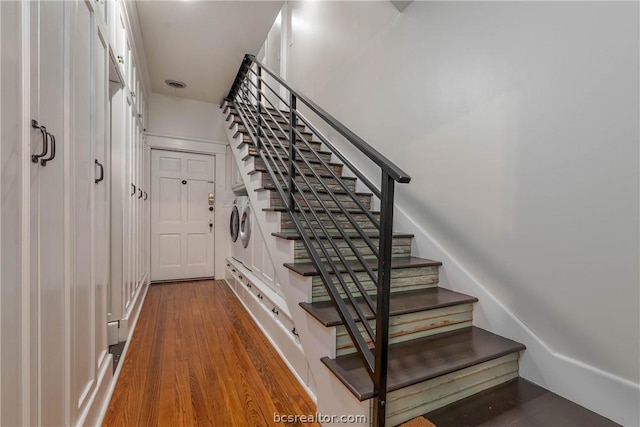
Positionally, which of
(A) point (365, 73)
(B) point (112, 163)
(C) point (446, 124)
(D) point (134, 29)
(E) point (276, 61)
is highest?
(E) point (276, 61)

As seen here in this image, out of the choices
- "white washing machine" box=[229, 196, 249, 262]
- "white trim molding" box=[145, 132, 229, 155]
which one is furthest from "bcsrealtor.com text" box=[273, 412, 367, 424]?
"white trim molding" box=[145, 132, 229, 155]

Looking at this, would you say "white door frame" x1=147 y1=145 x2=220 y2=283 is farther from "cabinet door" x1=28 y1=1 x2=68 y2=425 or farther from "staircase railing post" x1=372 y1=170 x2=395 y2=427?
"staircase railing post" x1=372 y1=170 x2=395 y2=427

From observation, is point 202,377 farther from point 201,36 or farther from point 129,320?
point 201,36

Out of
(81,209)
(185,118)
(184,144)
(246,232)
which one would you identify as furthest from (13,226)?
(185,118)

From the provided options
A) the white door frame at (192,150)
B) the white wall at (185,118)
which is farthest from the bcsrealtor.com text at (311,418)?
the white wall at (185,118)

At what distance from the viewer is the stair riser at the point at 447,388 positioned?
1159mm

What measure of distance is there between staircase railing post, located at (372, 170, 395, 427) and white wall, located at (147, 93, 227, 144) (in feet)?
13.7

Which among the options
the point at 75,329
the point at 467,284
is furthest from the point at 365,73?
the point at 75,329

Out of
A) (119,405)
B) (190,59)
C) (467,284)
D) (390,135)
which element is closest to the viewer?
(119,405)

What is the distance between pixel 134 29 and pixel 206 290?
302 cm

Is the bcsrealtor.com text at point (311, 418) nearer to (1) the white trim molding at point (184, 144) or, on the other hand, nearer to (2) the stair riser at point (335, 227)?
(2) the stair riser at point (335, 227)

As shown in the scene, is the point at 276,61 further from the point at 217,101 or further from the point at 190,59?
the point at 190,59

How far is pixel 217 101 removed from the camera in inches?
179

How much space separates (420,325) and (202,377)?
139 centimetres
